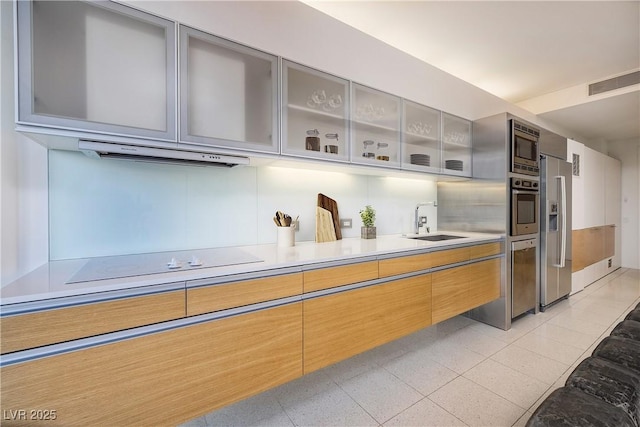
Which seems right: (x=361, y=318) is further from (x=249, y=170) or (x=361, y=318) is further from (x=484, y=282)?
(x=484, y=282)

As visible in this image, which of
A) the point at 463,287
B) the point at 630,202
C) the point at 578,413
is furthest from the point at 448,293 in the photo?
the point at 630,202

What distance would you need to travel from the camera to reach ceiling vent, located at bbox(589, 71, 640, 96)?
125 inches

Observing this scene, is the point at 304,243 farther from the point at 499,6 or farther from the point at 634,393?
the point at 499,6

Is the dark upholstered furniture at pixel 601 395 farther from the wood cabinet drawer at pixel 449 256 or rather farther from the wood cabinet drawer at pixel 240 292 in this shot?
the wood cabinet drawer at pixel 240 292

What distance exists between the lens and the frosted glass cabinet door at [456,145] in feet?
8.95

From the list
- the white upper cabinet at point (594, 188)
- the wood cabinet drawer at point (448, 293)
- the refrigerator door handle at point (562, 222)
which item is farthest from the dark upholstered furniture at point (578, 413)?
the white upper cabinet at point (594, 188)

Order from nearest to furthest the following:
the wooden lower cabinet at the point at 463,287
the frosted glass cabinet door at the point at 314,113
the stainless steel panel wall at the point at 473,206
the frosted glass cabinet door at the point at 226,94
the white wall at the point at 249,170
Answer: the white wall at the point at 249,170 → the frosted glass cabinet door at the point at 226,94 → the frosted glass cabinet door at the point at 314,113 → the wooden lower cabinet at the point at 463,287 → the stainless steel panel wall at the point at 473,206

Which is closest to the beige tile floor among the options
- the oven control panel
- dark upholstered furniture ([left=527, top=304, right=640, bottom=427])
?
dark upholstered furniture ([left=527, top=304, right=640, bottom=427])

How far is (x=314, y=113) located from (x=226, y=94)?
0.61 metres

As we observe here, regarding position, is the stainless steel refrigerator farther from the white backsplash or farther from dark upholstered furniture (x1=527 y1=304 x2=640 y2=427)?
the white backsplash

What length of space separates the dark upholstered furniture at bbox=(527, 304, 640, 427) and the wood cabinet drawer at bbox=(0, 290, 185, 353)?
4.73 feet

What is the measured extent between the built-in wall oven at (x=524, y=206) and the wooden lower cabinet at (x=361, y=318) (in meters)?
1.44

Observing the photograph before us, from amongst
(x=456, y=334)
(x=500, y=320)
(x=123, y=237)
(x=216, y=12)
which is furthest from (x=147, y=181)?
(x=500, y=320)

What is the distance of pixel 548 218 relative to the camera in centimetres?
310
